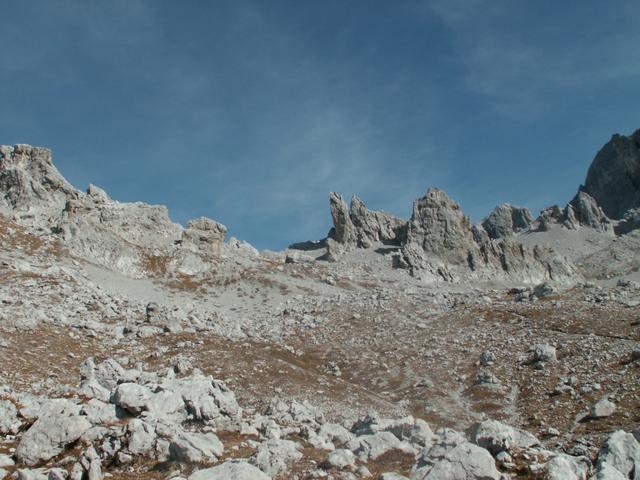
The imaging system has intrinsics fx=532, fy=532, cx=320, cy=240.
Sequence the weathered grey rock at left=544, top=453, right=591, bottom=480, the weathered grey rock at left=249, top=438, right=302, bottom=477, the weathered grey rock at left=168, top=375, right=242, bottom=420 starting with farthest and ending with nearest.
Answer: the weathered grey rock at left=168, top=375, right=242, bottom=420
the weathered grey rock at left=249, top=438, right=302, bottom=477
the weathered grey rock at left=544, top=453, right=591, bottom=480

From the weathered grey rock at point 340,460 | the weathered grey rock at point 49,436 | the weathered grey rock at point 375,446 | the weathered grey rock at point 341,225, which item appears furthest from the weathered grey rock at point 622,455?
the weathered grey rock at point 341,225

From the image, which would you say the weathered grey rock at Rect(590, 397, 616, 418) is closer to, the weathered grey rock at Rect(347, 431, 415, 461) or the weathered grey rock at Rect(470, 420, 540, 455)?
the weathered grey rock at Rect(470, 420, 540, 455)

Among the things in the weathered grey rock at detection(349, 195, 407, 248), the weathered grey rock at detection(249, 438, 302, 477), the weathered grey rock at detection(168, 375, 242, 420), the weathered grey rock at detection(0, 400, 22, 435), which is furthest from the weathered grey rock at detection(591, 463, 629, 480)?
the weathered grey rock at detection(349, 195, 407, 248)

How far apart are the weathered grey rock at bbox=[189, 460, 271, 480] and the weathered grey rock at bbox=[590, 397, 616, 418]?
29.5 metres

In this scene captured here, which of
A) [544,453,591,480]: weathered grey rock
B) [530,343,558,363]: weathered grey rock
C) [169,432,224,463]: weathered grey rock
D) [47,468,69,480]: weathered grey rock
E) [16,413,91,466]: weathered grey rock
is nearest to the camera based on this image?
[47,468,69,480]: weathered grey rock

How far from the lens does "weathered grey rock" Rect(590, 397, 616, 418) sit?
36.6m

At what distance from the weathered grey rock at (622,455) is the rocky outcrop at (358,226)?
155m

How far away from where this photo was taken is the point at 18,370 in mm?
32688

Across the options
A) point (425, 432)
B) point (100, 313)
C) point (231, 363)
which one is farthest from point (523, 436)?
point (100, 313)

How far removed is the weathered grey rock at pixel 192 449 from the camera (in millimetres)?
18234

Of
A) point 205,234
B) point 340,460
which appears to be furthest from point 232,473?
point 205,234

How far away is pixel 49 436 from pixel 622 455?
771 inches

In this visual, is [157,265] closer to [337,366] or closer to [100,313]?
[100,313]

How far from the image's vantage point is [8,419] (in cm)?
2014
